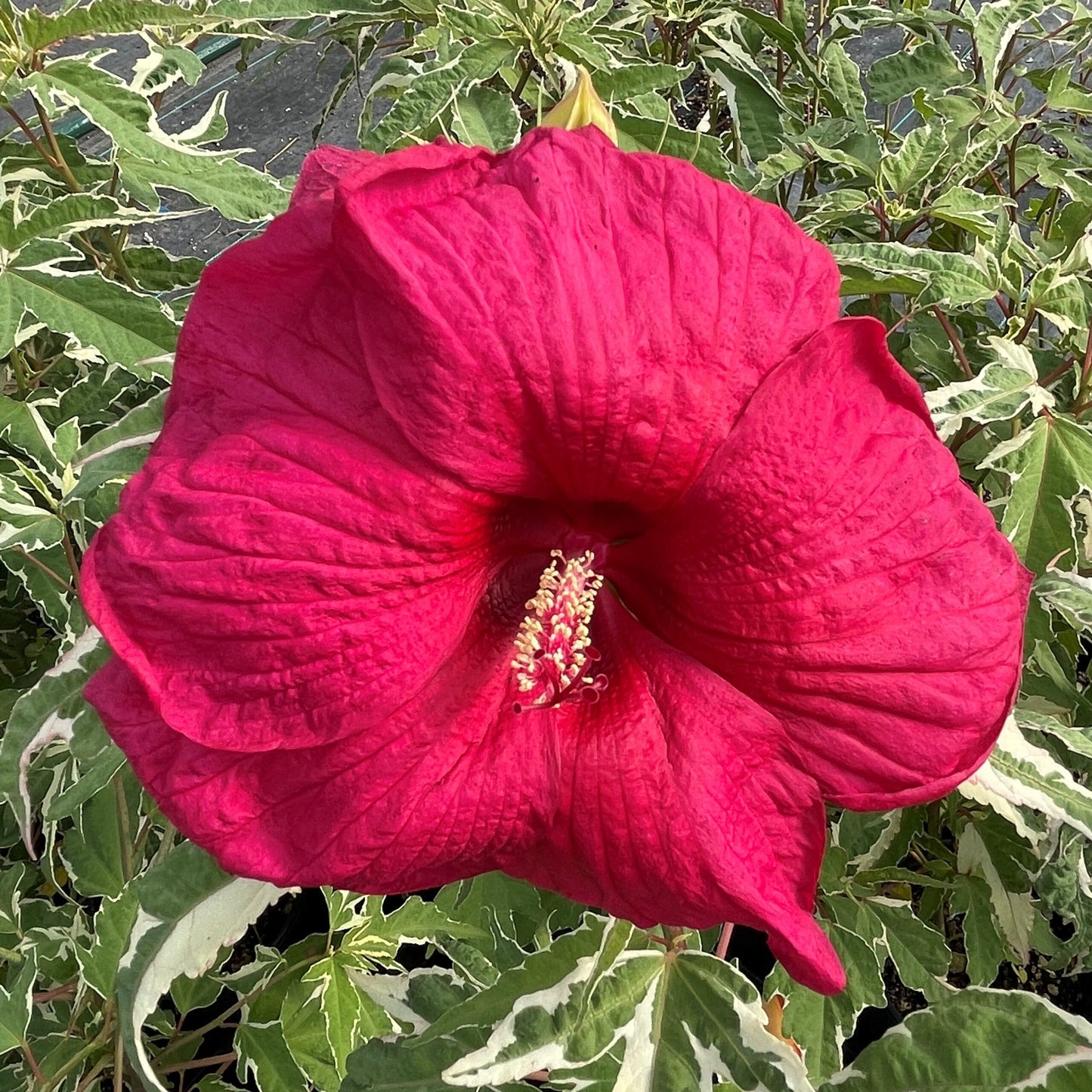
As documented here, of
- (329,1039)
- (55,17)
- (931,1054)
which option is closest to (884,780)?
(931,1054)

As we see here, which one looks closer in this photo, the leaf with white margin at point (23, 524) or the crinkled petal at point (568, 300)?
the crinkled petal at point (568, 300)

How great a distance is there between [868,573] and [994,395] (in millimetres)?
397

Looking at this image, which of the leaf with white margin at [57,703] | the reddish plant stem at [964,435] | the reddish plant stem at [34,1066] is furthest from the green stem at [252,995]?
the reddish plant stem at [964,435]

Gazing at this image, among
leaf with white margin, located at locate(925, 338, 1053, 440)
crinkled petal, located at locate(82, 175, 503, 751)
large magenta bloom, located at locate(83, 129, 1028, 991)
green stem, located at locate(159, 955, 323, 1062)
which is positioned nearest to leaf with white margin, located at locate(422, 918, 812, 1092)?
large magenta bloom, located at locate(83, 129, 1028, 991)

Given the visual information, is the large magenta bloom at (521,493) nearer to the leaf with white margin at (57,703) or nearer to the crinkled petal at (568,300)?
the crinkled petal at (568,300)

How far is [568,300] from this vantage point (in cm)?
41

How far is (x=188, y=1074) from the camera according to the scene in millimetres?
1156

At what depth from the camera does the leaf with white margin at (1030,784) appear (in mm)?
605

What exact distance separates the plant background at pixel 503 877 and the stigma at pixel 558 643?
18cm

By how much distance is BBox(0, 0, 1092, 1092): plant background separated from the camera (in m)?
0.57

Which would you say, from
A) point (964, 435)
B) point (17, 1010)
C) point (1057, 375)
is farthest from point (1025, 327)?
point (17, 1010)

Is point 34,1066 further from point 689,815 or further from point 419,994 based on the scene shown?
point 689,815

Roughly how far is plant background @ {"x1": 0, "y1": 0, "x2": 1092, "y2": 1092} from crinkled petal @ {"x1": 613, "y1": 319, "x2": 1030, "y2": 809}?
0.64 feet

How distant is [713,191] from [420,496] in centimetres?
18
